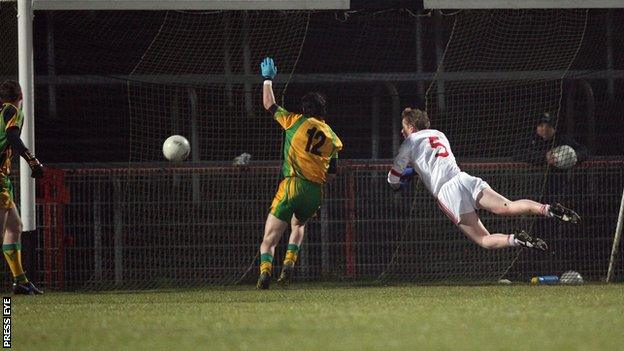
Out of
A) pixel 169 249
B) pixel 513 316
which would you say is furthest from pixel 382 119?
pixel 513 316

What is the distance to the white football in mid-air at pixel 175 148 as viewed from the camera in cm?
1425

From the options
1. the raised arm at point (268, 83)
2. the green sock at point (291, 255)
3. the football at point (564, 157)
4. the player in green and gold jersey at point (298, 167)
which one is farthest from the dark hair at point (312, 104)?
the football at point (564, 157)

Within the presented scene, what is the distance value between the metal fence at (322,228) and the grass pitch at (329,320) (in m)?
2.27

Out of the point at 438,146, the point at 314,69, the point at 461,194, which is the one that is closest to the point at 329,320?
the point at 461,194

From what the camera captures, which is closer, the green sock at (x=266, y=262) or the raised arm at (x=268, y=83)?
the green sock at (x=266, y=262)

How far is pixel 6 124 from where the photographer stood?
11.2 m

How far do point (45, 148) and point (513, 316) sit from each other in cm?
1066

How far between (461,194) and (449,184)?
6.3 inches

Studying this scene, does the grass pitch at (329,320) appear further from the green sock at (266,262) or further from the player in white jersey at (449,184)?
the player in white jersey at (449,184)

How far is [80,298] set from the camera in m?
11.3

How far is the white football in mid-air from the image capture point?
14.2 metres

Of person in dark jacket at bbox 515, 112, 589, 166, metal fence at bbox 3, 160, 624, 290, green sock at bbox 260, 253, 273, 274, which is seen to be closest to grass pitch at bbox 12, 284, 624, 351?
green sock at bbox 260, 253, 273, 274

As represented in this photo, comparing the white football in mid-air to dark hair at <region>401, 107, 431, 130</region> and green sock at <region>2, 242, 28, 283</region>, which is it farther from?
dark hair at <region>401, 107, 431, 130</region>

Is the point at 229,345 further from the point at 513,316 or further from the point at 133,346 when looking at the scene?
the point at 513,316
